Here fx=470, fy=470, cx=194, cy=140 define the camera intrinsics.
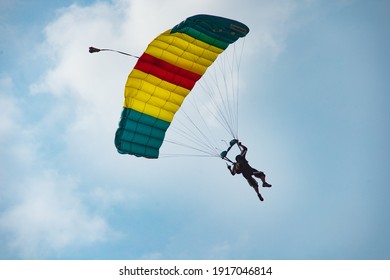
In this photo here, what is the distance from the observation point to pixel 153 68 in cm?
1441

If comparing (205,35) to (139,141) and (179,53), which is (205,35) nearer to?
(179,53)

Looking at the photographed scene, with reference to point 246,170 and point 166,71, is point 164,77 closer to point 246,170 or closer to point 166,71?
point 166,71

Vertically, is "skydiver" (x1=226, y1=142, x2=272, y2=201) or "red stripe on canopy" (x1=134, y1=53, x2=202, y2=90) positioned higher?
"red stripe on canopy" (x1=134, y1=53, x2=202, y2=90)

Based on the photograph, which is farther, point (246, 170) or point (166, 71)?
point (166, 71)

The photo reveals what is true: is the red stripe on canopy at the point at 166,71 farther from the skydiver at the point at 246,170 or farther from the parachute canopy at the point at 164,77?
the skydiver at the point at 246,170

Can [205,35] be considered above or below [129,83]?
above

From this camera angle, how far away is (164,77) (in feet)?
48.6

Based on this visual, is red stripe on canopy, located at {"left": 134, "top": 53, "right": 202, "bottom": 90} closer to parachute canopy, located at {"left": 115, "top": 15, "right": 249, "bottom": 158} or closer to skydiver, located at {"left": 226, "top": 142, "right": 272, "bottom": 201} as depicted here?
parachute canopy, located at {"left": 115, "top": 15, "right": 249, "bottom": 158}

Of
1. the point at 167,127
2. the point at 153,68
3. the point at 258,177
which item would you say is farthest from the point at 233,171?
the point at 153,68

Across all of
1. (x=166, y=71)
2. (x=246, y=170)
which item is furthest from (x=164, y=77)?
(x=246, y=170)

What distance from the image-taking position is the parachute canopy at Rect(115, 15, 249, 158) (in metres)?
14.1

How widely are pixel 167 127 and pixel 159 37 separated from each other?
299 cm

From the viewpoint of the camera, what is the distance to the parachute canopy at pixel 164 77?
1406cm

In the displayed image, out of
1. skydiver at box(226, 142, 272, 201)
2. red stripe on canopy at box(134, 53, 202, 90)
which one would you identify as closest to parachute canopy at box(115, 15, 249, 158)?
red stripe on canopy at box(134, 53, 202, 90)
